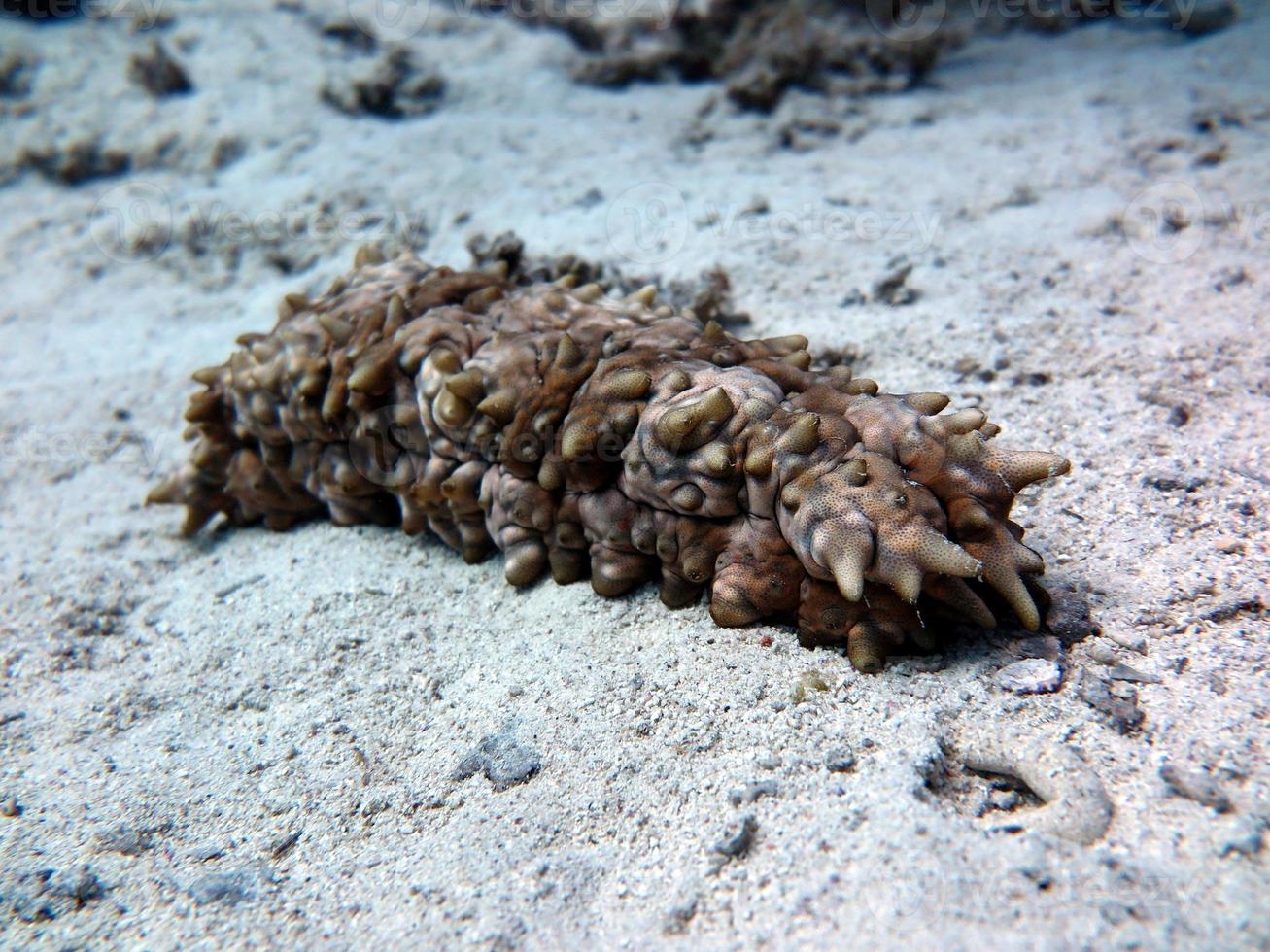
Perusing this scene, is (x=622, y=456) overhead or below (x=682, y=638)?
overhead

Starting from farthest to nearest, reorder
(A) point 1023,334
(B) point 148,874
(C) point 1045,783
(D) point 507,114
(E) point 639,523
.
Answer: (D) point 507,114 < (A) point 1023,334 < (E) point 639,523 < (B) point 148,874 < (C) point 1045,783

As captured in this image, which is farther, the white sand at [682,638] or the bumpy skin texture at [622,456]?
the bumpy skin texture at [622,456]

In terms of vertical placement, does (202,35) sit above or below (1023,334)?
above

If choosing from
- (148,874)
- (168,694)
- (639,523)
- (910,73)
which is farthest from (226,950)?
(910,73)

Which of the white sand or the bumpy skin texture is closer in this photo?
the white sand

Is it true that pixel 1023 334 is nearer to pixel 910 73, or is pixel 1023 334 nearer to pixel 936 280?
pixel 936 280
